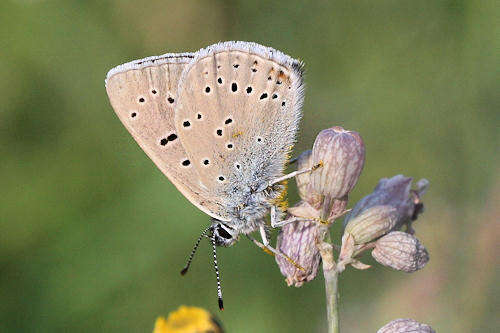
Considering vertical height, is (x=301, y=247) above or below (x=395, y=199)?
below

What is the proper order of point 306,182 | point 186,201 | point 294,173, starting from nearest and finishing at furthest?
point 306,182
point 294,173
point 186,201

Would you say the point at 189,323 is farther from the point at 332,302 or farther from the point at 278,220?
the point at 278,220

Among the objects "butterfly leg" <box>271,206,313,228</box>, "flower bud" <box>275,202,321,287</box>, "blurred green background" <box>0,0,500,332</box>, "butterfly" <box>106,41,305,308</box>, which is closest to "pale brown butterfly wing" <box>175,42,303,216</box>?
"butterfly" <box>106,41,305,308</box>

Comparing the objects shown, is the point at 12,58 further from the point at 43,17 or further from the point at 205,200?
Answer: the point at 205,200

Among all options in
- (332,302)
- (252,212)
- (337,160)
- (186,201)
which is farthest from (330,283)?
(186,201)

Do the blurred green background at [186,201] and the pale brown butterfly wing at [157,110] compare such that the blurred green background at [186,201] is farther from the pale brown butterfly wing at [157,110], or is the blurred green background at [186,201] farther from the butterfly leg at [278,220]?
the butterfly leg at [278,220]
